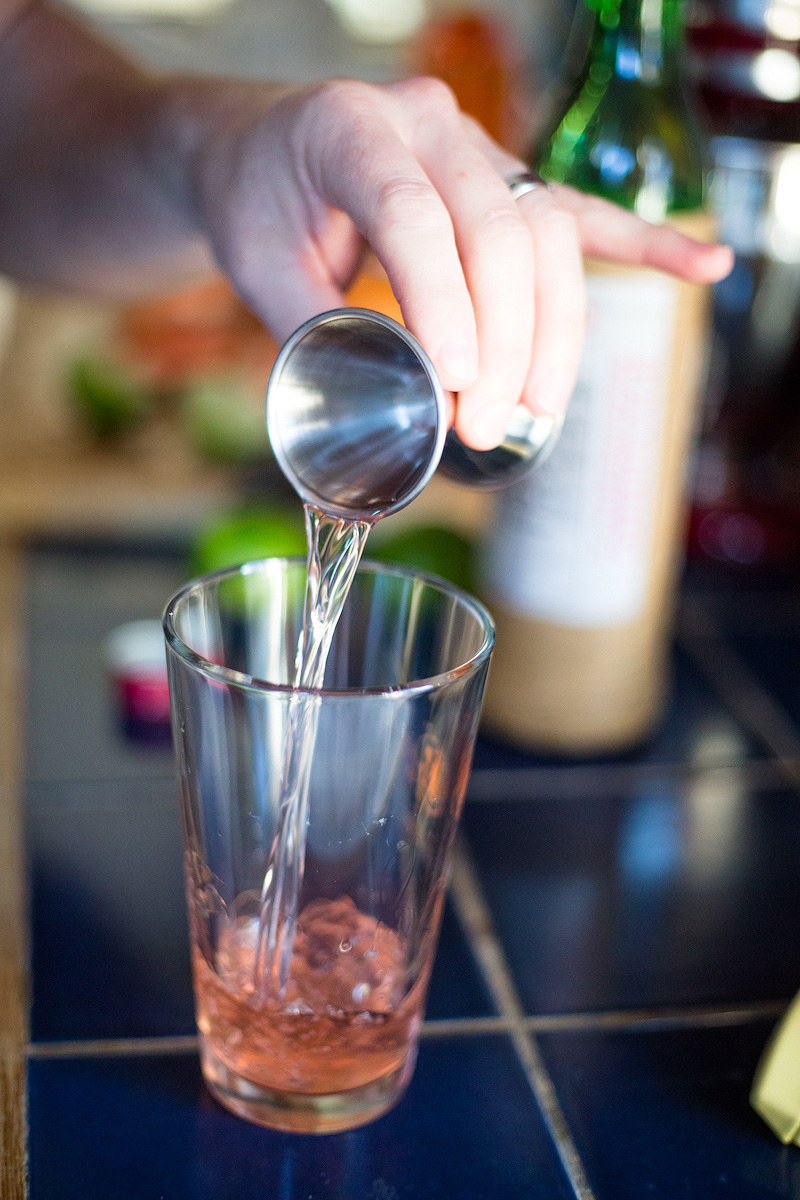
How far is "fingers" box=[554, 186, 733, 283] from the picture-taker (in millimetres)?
557

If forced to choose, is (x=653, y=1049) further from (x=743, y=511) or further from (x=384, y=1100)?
(x=743, y=511)

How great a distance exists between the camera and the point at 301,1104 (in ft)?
1.61

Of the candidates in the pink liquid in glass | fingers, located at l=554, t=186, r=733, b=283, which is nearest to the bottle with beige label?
fingers, located at l=554, t=186, r=733, b=283

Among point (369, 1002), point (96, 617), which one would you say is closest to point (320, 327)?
point (369, 1002)

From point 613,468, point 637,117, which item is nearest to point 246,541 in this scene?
point 613,468

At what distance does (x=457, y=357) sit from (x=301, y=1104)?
0.29 m

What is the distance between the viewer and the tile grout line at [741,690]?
82 cm

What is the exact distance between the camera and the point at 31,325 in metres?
1.50

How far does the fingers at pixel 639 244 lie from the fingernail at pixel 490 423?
141mm

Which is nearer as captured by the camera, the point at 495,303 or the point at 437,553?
the point at 495,303

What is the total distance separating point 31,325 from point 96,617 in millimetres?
710

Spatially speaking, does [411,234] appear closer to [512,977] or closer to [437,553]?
[512,977]

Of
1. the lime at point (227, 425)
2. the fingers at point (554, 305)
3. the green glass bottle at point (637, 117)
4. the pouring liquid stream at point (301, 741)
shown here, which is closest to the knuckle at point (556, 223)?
→ the fingers at point (554, 305)

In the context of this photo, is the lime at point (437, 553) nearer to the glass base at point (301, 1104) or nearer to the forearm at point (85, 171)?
the forearm at point (85, 171)
